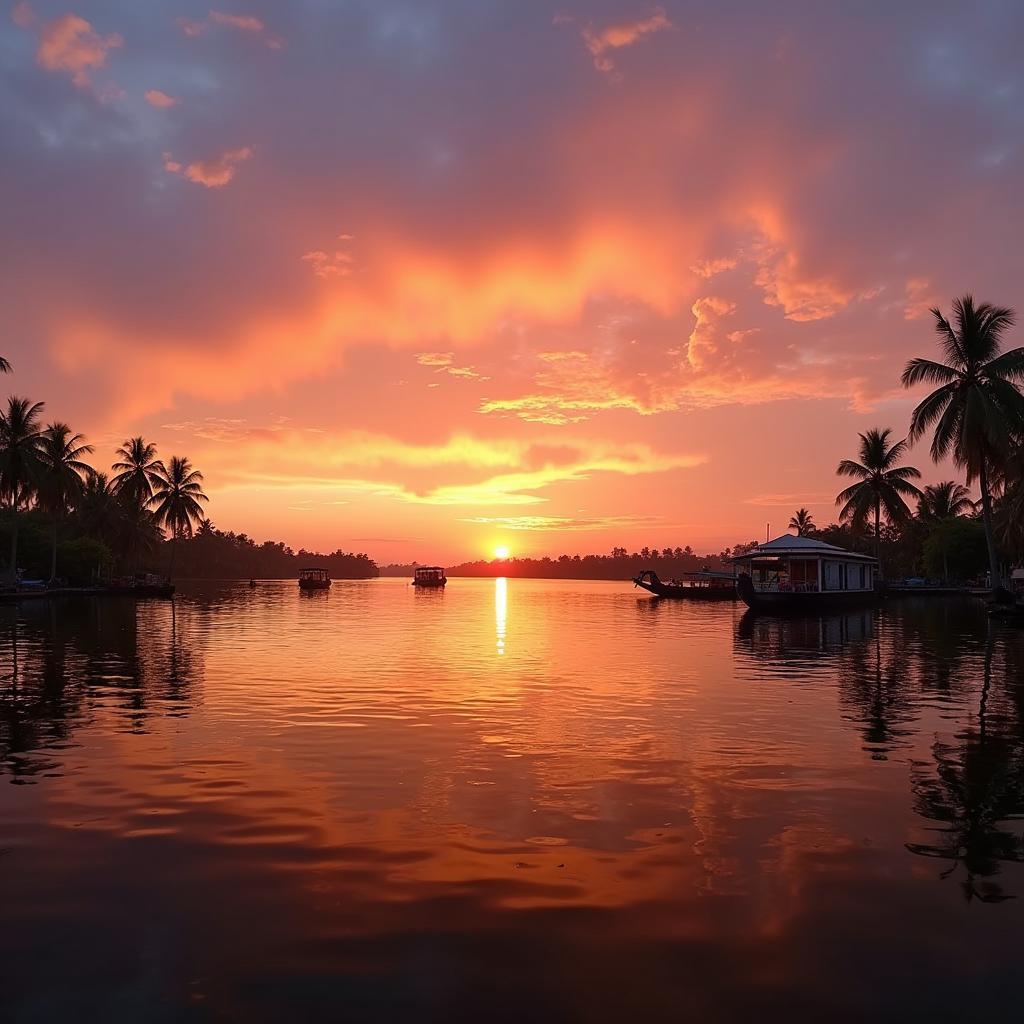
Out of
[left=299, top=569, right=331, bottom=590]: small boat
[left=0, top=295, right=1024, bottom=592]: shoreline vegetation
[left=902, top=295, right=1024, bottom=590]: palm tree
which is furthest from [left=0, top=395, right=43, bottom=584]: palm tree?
[left=902, top=295, right=1024, bottom=590]: palm tree

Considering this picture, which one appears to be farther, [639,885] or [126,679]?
[126,679]

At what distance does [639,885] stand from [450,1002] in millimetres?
2339

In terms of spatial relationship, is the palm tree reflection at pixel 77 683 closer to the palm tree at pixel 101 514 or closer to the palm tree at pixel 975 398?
the palm tree at pixel 975 398

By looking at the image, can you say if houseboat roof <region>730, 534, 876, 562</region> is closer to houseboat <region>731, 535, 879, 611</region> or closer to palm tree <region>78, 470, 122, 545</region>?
houseboat <region>731, 535, 879, 611</region>

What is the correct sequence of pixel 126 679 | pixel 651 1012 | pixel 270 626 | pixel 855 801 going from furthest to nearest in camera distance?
pixel 270 626, pixel 126 679, pixel 855 801, pixel 651 1012

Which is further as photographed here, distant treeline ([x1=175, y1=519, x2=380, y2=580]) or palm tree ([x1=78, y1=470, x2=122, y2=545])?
distant treeline ([x1=175, y1=519, x2=380, y2=580])

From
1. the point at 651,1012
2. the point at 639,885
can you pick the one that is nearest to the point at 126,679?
the point at 639,885

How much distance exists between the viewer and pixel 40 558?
244ft

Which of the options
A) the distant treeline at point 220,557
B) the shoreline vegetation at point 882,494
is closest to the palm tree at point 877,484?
the shoreline vegetation at point 882,494

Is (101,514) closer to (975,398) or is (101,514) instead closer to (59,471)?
(59,471)

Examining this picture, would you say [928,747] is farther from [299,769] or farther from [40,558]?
[40,558]

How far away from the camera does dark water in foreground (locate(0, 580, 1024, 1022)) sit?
5035 millimetres

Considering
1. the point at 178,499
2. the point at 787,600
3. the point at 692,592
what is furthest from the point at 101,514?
the point at 787,600

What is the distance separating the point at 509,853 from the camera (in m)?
7.49
